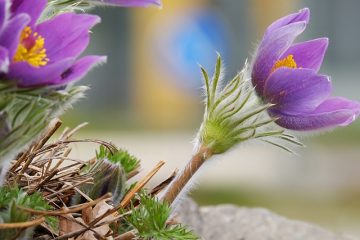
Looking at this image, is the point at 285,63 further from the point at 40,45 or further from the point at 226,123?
the point at 40,45

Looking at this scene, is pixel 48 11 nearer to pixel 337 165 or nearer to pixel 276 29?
pixel 276 29

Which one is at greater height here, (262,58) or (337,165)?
(262,58)

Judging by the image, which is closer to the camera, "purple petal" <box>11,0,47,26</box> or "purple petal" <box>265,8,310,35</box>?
"purple petal" <box>11,0,47,26</box>

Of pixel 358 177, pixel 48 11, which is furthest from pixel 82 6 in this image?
pixel 358 177

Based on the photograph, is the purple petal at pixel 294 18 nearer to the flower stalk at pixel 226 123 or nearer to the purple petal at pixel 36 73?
the flower stalk at pixel 226 123

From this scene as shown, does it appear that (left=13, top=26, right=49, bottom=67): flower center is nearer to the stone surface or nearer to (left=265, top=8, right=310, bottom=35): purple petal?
(left=265, top=8, right=310, bottom=35): purple petal

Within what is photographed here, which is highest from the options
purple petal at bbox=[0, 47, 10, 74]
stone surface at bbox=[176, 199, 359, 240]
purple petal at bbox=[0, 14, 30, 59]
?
purple petal at bbox=[0, 14, 30, 59]

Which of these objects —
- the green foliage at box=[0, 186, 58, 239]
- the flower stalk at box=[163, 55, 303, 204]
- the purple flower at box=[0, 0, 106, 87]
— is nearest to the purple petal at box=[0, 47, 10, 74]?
the purple flower at box=[0, 0, 106, 87]
